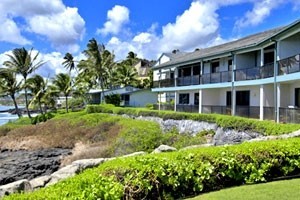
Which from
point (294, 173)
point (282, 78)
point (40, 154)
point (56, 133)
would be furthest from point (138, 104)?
point (294, 173)

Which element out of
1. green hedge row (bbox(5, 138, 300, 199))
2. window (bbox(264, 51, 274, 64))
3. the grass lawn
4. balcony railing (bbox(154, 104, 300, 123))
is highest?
window (bbox(264, 51, 274, 64))

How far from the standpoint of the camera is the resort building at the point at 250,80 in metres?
21.8

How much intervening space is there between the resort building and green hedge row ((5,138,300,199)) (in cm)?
1071

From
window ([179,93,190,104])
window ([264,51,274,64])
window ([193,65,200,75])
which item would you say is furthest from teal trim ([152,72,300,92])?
window ([193,65,200,75])

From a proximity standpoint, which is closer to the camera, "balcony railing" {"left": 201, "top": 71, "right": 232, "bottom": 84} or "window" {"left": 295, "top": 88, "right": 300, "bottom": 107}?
"window" {"left": 295, "top": 88, "right": 300, "bottom": 107}

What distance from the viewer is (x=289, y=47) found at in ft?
76.2

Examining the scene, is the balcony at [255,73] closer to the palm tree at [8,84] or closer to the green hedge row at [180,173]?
the green hedge row at [180,173]

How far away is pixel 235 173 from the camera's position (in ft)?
28.1

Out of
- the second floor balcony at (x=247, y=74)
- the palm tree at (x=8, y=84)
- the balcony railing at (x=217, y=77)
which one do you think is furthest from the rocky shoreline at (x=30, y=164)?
Answer: the palm tree at (x=8, y=84)

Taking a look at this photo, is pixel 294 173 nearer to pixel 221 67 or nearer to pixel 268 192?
pixel 268 192

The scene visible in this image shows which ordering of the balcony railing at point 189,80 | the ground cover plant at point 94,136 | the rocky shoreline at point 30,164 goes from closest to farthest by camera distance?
the rocky shoreline at point 30,164, the ground cover plant at point 94,136, the balcony railing at point 189,80

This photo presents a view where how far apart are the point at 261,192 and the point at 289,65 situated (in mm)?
15177

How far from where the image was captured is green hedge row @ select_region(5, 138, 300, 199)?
19.5ft

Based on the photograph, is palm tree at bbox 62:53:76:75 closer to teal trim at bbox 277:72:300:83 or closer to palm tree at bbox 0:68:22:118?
palm tree at bbox 0:68:22:118
